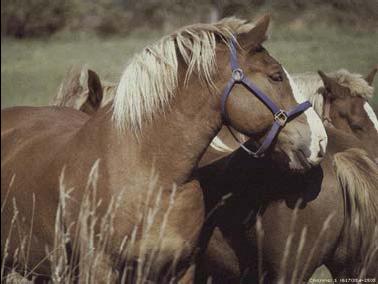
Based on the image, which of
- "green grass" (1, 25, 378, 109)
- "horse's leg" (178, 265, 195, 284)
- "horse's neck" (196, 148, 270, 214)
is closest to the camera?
"horse's leg" (178, 265, 195, 284)

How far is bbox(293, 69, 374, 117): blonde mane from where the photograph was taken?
6.09 meters

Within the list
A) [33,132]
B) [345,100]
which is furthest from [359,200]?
[345,100]

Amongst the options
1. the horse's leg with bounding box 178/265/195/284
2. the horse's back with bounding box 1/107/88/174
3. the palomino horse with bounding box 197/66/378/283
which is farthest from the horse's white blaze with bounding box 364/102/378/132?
the horse's leg with bounding box 178/265/195/284

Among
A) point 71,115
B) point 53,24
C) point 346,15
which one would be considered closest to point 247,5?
point 346,15

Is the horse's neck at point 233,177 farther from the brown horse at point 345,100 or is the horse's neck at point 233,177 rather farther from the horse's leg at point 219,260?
the brown horse at point 345,100

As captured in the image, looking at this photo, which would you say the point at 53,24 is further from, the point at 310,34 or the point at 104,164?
the point at 104,164

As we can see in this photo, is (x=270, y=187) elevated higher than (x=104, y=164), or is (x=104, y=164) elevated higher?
(x=104, y=164)

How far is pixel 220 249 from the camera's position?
4.45 meters

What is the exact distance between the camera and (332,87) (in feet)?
20.1

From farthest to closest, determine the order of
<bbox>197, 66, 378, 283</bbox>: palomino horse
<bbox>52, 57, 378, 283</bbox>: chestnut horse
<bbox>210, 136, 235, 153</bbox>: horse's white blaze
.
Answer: <bbox>52, 57, 378, 283</bbox>: chestnut horse
<bbox>210, 136, 235, 153</bbox>: horse's white blaze
<bbox>197, 66, 378, 283</bbox>: palomino horse

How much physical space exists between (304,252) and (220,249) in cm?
51

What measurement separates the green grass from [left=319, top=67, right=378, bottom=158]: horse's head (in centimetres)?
553

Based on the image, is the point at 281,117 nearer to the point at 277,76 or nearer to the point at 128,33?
the point at 277,76

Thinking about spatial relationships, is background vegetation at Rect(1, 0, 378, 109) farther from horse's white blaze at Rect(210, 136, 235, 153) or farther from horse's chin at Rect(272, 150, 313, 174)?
horse's chin at Rect(272, 150, 313, 174)
